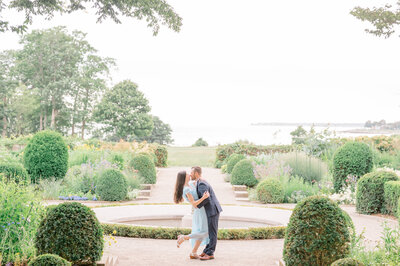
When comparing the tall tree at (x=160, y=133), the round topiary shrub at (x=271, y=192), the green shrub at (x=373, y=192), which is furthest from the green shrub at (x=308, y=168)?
the tall tree at (x=160, y=133)

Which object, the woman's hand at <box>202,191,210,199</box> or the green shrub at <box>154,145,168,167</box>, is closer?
the woman's hand at <box>202,191,210,199</box>

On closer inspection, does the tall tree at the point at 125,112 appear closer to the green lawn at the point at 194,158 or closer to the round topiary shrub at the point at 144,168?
the green lawn at the point at 194,158

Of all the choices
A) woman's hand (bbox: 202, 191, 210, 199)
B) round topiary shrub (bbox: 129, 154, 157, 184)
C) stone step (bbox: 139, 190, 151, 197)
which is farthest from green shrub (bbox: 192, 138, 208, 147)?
woman's hand (bbox: 202, 191, 210, 199)

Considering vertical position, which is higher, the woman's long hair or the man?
the woman's long hair

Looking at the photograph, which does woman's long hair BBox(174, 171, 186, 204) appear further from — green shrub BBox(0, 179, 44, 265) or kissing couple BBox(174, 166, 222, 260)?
green shrub BBox(0, 179, 44, 265)

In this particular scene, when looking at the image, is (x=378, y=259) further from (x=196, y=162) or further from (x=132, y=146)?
(x=196, y=162)

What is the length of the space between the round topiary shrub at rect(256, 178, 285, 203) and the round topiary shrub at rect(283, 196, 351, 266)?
723 cm

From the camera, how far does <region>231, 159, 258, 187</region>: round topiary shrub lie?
15.1 meters

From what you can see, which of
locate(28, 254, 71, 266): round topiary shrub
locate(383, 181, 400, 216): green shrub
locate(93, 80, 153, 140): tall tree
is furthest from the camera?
locate(93, 80, 153, 140): tall tree

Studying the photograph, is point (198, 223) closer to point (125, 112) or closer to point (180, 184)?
point (180, 184)

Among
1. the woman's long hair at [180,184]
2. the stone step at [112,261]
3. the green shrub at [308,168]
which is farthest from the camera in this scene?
the green shrub at [308,168]

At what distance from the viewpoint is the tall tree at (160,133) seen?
A: 4450cm

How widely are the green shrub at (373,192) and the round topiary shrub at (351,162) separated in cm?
206

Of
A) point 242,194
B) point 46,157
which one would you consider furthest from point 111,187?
point 242,194
